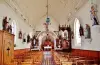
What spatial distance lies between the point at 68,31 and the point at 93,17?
26.5 ft

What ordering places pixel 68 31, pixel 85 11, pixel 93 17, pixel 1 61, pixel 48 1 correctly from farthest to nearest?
pixel 48 1, pixel 68 31, pixel 85 11, pixel 93 17, pixel 1 61

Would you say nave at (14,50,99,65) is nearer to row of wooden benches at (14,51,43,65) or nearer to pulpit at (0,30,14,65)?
row of wooden benches at (14,51,43,65)

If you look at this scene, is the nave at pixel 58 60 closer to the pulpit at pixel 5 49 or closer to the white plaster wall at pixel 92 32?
the pulpit at pixel 5 49

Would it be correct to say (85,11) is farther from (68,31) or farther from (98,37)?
(68,31)

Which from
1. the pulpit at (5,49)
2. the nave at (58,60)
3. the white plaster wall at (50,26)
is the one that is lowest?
the nave at (58,60)

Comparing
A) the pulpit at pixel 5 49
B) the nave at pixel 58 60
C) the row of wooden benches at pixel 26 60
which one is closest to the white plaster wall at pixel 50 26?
the nave at pixel 58 60

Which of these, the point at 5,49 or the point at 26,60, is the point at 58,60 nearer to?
the point at 26,60

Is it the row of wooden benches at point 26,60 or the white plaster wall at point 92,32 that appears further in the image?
the white plaster wall at point 92,32

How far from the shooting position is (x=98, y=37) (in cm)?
868

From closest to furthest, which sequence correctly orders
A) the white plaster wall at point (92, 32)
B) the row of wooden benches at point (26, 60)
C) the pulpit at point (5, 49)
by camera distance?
1. the pulpit at point (5, 49)
2. the row of wooden benches at point (26, 60)
3. the white plaster wall at point (92, 32)

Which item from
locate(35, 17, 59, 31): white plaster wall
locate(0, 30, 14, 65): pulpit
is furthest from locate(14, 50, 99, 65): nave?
locate(35, 17, 59, 31): white plaster wall

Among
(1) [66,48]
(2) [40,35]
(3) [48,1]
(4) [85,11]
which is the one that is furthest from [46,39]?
(4) [85,11]

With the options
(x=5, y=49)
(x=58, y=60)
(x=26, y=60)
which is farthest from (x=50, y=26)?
(x=5, y=49)

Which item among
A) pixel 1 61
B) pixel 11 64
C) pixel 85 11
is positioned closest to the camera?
pixel 1 61
